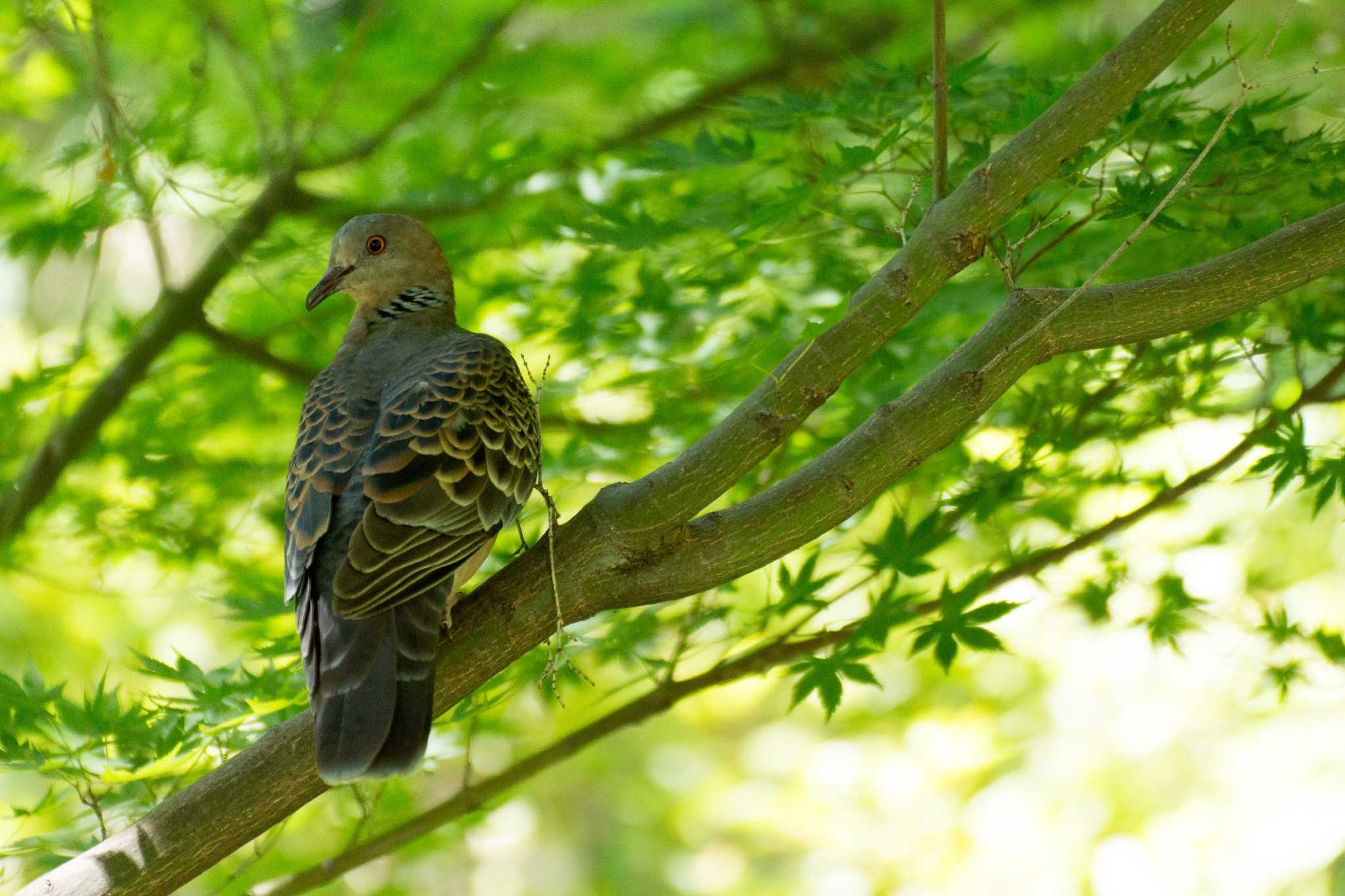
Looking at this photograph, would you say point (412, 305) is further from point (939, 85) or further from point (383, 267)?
point (939, 85)

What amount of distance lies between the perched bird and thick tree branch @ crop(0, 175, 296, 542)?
2.19ft

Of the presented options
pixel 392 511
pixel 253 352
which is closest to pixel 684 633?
pixel 392 511

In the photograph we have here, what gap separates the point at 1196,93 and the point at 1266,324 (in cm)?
199

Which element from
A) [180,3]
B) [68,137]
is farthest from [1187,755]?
[68,137]

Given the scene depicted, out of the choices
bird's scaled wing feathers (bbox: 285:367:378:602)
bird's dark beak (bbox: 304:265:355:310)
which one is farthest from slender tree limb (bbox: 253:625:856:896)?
bird's dark beak (bbox: 304:265:355:310)

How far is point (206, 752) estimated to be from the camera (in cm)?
228

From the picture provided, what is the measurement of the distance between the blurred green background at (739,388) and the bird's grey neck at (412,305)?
10.5 inches

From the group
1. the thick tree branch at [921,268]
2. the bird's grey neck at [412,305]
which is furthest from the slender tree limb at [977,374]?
the bird's grey neck at [412,305]

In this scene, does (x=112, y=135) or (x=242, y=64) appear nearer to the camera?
(x=112, y=135)

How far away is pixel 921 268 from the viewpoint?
5.95 ft

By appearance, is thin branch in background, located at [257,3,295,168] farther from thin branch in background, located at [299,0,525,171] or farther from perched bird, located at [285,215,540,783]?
perched bird, located at [285,215,540,783]

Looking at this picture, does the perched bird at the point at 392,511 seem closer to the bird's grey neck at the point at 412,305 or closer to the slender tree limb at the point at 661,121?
the bird's grey neck at the point at 412,305

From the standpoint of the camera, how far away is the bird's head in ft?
9.73

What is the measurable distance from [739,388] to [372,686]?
4.05 feet
